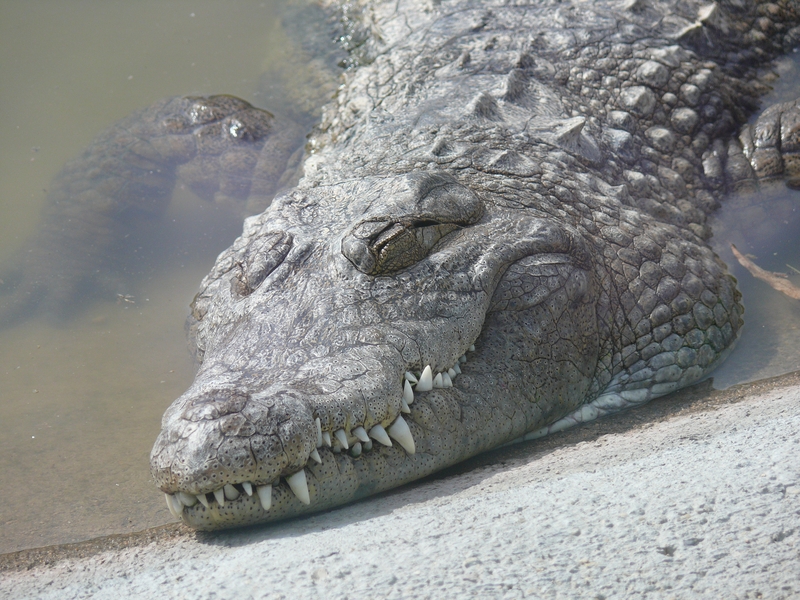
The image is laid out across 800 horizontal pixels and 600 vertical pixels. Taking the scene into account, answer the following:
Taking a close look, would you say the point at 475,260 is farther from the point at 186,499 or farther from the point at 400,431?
the point at 186,499

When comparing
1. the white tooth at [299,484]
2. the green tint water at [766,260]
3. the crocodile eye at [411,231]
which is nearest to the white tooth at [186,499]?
the white tooth at [299,484]

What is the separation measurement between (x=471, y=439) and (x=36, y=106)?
534 cm

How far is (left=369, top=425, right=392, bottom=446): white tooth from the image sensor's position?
251cm

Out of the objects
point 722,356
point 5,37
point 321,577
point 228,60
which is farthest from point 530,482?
point 5,37

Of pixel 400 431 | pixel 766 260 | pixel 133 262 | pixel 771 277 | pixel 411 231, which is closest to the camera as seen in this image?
pixel 400 431

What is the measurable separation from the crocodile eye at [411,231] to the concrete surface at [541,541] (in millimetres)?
879

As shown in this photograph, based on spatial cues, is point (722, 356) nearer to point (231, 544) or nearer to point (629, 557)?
point (629, 557)

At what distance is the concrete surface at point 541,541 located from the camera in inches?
73.0

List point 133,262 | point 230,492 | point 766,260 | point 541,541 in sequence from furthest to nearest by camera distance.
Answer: point 133,262 < point 766,260 < point 230,492 < point 541,541

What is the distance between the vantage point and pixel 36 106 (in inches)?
245

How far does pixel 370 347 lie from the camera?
257 centimetres

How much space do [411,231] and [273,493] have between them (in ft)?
3.87

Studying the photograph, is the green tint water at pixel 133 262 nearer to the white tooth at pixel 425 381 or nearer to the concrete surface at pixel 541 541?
the concrete surface at pixel 541 541

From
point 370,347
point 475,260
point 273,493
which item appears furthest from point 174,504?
point 475,260
